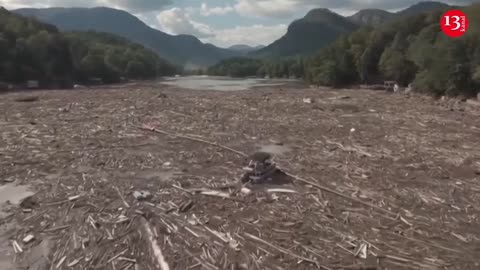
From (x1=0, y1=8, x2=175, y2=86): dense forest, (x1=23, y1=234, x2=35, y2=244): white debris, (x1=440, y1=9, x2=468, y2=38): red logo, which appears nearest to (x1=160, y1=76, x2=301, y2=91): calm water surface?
(x1=0, y1=8, x2=175, y2=86): dense forest

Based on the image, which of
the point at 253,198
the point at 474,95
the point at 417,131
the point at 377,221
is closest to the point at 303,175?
the point at 253,198

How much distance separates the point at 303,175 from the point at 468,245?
406 centimetres

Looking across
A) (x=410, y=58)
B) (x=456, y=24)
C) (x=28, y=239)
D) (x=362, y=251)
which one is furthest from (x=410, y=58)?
(x=28, y=239)

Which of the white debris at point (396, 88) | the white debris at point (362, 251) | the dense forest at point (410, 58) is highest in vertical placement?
the dense forest at point (410, 58)

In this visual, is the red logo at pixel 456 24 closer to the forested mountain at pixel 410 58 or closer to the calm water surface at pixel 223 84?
the forested mountain at pixel 410 58

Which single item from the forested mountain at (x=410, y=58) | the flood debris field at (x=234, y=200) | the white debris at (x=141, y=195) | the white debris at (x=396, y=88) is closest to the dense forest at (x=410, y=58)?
the forested mountain at (x=410, y=58)

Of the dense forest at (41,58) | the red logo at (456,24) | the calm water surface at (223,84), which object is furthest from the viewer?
the calm water surface at (223,84)

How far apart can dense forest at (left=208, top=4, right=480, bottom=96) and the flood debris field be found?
20021 millimetres

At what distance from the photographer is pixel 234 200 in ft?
26.1

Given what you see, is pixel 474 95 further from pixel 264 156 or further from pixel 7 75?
pixel 7 75

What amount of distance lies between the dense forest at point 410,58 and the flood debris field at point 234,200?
20.0m

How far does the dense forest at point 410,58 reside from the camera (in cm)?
3331

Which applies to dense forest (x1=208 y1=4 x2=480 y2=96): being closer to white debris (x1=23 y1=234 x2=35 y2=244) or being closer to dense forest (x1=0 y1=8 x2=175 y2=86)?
white debris (x1=23 y1=234 x2=35 y2=244)

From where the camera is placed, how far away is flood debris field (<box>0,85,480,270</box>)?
230 inches
